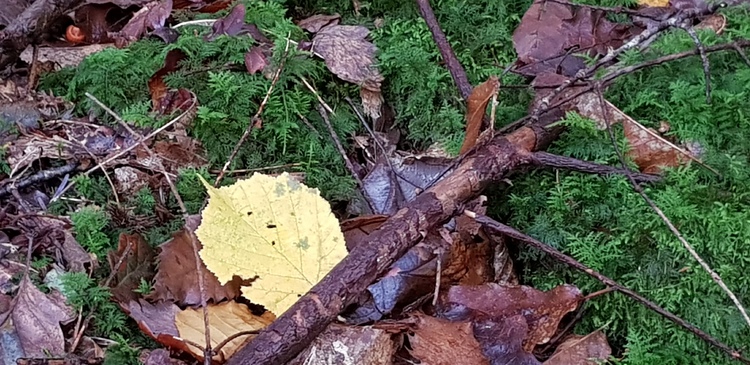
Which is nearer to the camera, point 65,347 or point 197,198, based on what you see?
point 65,347

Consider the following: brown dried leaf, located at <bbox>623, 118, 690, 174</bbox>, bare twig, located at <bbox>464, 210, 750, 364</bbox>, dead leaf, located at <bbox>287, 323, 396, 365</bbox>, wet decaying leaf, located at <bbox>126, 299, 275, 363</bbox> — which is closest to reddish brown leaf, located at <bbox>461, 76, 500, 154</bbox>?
bare twig, located at <bbox>464, 210, 750, 364</bbox>

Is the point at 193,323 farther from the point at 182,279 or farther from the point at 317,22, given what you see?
the point at 317,22

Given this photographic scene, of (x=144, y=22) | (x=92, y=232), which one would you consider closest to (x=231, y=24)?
(x=144, y=22)

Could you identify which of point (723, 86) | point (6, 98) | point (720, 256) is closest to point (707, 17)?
point (723, 86)

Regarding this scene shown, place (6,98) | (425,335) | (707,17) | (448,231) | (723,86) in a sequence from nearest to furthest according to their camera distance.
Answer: (425,335) → (448,231) → (723,86) → (707,17) → (6,98)

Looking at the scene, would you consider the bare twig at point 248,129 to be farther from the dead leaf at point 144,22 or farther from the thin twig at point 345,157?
the dead leaf at point 144,22

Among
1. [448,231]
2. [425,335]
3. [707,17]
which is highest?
[707,17]

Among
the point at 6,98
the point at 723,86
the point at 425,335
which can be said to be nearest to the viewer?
the point at 425,335

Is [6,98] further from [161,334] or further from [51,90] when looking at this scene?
[161,334]
